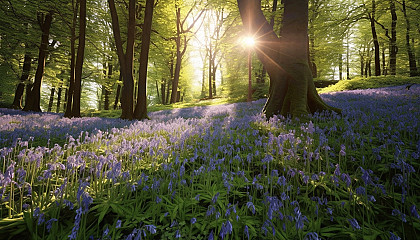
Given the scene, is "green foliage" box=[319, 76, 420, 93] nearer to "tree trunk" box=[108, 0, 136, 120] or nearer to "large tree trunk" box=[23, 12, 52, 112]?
"tree trunk" box=[108, 0, 136, 120]

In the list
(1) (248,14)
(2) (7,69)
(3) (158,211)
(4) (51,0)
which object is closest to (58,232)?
(3) (158,211)

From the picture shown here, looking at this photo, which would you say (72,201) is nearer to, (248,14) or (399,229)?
(399,229)

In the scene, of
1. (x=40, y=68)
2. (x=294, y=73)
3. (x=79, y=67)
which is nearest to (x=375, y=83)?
(x=294, y=73)

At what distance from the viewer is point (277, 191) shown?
8.75 ft

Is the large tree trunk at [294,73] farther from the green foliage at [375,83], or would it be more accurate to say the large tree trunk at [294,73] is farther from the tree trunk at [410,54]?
the tree trunk at [410,54]

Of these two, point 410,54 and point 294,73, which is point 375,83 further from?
point 294,73

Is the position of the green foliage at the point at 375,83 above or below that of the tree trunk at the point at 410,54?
below

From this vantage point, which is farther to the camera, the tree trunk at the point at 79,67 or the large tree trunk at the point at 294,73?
the tree trunk at the point at 79,67

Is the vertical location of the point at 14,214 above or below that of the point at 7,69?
below

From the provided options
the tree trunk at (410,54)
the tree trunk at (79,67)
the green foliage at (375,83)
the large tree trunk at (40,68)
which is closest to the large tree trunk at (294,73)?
the tree trunk at (79,67)

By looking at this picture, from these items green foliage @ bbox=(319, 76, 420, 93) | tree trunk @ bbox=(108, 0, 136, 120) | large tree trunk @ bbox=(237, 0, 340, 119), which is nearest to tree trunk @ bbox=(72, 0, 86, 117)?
tree trunk @ bbox=(108, 0, 136, 120)

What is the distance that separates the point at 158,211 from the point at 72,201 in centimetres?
99

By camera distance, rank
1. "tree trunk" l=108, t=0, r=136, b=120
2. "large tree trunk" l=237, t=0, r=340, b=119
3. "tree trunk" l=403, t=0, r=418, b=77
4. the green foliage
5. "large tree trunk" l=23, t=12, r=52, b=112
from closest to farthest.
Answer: "large tree trunk" l=237, t=0, r=340, b=119 → "tree trunk" l=108, t=0, r=136, b=120 → the green foliage → "large tree trunk" l=23, t=12, r=52, b=112 → "tree trunk" l=403, t=0, r=418, b=77

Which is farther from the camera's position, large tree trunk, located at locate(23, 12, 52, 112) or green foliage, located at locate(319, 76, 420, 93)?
large tree trunk, located at locate(23, 12, 52, 112)
